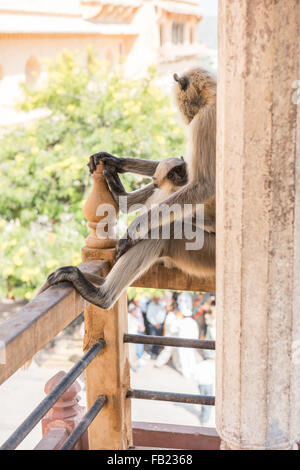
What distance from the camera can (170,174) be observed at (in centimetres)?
300

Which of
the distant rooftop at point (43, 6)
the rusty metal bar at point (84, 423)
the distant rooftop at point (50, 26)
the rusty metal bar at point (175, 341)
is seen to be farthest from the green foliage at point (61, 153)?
the rusty metal bar at point (84, 423)

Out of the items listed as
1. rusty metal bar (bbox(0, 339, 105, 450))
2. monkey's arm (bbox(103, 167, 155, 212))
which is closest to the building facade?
monkey's arm (bbox(103, 167, 155, 212))

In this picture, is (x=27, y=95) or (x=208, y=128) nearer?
(x=208, y=128)

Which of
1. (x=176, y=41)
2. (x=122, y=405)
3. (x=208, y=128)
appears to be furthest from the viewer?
(x=176, y=41)

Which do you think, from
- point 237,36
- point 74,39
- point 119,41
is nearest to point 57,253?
point 74,39

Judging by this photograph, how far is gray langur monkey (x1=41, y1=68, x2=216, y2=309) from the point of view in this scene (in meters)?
2.45

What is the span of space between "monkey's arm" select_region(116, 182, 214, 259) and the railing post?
7 cm

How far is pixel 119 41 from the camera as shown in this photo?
1521cm

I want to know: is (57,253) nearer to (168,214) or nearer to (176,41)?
(168,214)

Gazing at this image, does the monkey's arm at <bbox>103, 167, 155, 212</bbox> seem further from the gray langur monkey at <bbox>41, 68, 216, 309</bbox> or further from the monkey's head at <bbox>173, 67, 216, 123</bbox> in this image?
the monkey's head at <bbox>173, 67, 216, 123</bbox>

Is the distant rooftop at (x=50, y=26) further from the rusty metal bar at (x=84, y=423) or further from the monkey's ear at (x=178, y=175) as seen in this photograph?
the rusty metal bar at (x=84, y=423)

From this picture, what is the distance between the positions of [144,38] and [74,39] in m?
3.15

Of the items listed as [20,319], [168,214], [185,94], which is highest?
[185,94]
